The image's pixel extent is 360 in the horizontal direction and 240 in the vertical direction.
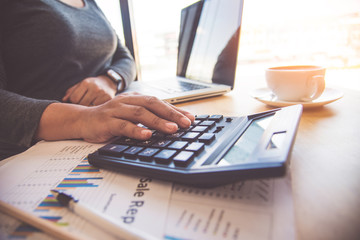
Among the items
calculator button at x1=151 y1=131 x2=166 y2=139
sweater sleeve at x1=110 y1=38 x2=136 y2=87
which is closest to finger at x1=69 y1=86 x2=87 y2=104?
sweater sleeve at x1=110 y1=38 x2=136 y2=87

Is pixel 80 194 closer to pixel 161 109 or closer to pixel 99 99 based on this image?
pixel 161 109

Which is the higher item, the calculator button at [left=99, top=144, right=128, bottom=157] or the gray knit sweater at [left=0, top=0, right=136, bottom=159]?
the gray knit sweater at [left=0, top=0, right=136, bottom=159]

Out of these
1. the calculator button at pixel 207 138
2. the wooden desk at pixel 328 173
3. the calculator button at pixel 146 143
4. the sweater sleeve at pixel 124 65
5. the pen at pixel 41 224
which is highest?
the sweater sleeve at pixel 124 65

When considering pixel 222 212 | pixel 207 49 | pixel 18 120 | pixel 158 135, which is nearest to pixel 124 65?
pixel 207 49

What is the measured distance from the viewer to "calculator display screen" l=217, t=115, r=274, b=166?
255mm

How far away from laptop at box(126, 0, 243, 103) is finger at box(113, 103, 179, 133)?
27 centimetres

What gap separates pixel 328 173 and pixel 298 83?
312mm

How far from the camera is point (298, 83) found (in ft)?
1.70

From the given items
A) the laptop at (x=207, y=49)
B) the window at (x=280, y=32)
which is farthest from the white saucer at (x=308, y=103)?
the window at (x=280, y=32)

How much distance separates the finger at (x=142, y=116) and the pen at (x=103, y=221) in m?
0.20

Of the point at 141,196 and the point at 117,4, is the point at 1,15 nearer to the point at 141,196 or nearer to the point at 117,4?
the point at 141,196

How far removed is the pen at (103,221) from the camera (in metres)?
0.18

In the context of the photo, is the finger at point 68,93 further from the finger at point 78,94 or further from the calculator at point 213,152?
the calculator at point 213,152

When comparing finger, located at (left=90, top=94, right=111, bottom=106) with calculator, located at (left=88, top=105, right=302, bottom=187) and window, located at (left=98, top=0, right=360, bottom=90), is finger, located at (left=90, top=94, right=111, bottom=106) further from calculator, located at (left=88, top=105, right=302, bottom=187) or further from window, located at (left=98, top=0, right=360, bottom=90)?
window, located at (left=98, top=0, right=360, bottom=90)
